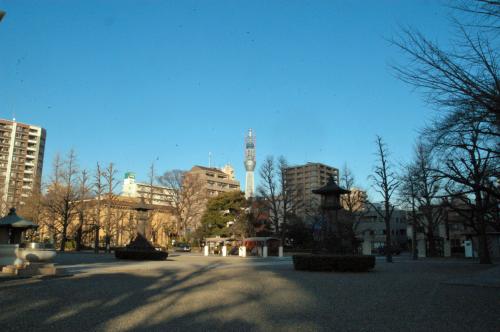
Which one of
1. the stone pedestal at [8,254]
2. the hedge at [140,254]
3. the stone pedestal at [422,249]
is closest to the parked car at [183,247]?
the hedge at [140,254]

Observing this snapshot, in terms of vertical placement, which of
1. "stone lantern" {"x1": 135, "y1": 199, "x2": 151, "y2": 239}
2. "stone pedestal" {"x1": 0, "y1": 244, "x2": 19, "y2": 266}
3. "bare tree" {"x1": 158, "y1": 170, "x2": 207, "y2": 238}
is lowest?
"stone pedestal" {"x1": 0, "y1": 244, "x2": 19, "y2": 266}

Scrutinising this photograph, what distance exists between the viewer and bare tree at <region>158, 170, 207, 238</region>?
49969 mm

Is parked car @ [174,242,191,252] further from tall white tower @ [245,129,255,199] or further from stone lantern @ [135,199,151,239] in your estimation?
tall white tower @ [245,129,255,199]

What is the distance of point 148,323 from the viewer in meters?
6.15

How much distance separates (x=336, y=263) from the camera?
691 inches

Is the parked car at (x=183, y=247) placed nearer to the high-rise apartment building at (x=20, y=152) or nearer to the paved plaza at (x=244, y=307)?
the paved plaza at (x=244, y=307)

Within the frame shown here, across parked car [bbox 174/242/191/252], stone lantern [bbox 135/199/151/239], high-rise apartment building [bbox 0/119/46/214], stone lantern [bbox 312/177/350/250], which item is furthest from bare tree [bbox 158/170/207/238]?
high-rise apartment building [bbox 0/119/46/214]

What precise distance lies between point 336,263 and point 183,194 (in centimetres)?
3439

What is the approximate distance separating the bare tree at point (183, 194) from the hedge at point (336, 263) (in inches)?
1312

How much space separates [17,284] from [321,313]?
28.8 feet

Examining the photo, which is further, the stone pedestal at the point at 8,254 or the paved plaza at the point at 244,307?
the stone pedestal at the point at 8,254

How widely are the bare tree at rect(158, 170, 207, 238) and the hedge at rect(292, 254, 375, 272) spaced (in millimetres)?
33321

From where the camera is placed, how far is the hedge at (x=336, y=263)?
57.4 ft

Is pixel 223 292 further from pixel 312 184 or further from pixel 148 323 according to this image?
pixel 312 184
